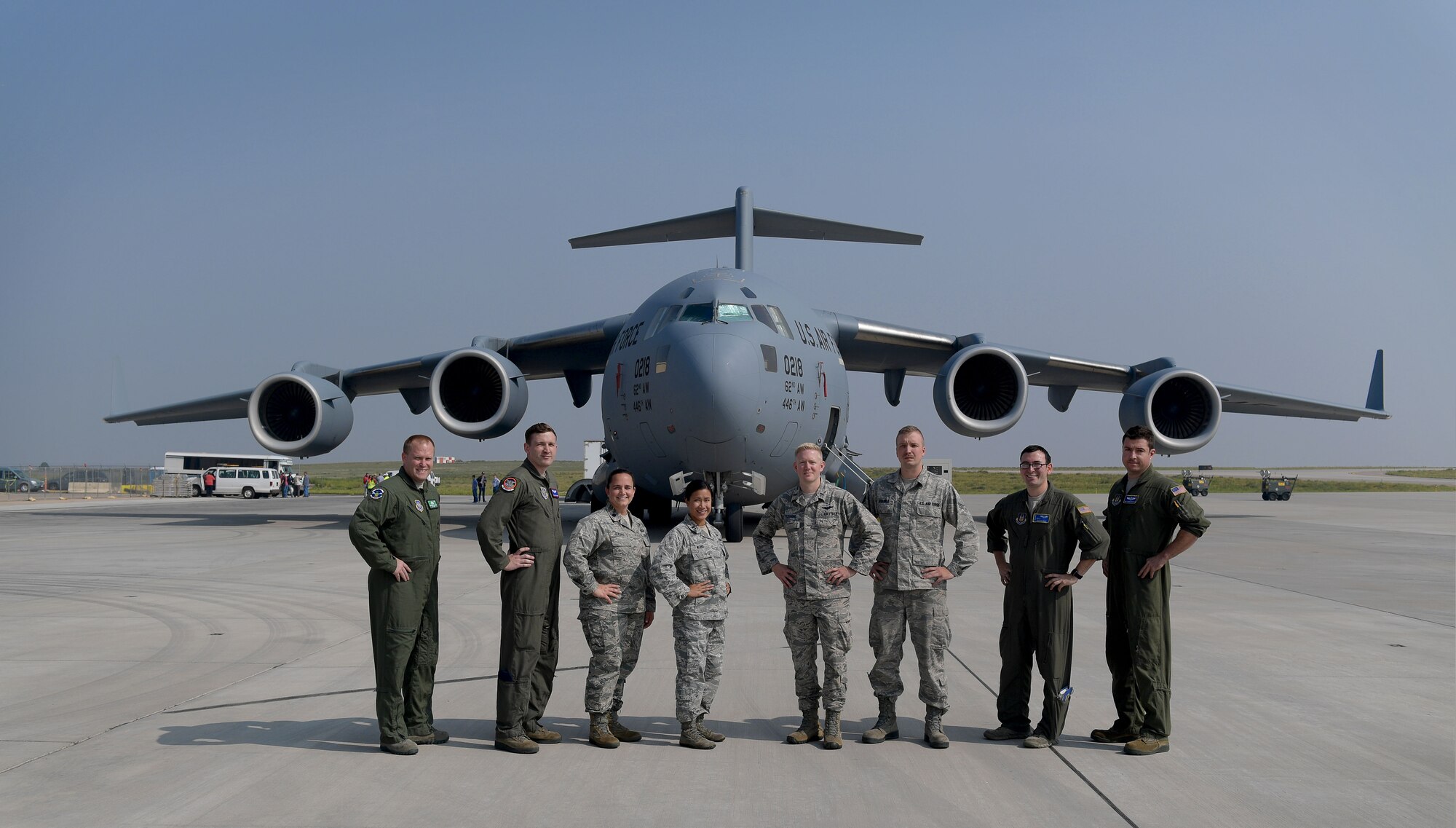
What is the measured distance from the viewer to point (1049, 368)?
19.1 meters

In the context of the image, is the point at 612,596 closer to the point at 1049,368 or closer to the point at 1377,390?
the point at 1049,368

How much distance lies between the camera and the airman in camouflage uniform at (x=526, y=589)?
4477 mm

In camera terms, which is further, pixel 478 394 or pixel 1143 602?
pixel 478 394

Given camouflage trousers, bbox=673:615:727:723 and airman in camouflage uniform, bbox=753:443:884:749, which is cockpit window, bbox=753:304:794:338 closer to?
airman in camouflage uniform, bbox=753:443:884:749

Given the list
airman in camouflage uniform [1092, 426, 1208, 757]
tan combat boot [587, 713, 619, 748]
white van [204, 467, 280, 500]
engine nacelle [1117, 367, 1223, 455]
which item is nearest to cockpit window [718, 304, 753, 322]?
airman in camouflage uniform [1092, 426, 1208, 757]

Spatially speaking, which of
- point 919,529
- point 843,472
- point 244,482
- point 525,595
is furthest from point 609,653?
point 244,482

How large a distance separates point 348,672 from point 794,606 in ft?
9.56

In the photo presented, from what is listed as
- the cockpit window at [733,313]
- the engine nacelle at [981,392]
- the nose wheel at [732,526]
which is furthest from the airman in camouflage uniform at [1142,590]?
the engine nacelle at [981,392]

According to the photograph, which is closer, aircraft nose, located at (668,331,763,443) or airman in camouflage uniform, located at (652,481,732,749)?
airman in camouflage uniform, located at (652,481,732,749)

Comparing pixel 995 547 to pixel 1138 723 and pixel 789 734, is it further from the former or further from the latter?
pixel 789 734

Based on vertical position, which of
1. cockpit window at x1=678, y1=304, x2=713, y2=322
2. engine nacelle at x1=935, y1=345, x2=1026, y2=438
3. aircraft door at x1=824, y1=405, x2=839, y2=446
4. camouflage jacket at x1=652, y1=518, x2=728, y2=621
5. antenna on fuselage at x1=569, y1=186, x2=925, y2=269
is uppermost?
antenna on fuselage at x1=569, y1=186, x2=925, y2=269

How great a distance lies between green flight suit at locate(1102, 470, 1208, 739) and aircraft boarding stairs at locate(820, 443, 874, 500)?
9.22 metres

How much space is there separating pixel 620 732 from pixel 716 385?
6926 millimetres

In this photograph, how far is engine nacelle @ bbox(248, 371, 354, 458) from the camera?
17.4 metres
